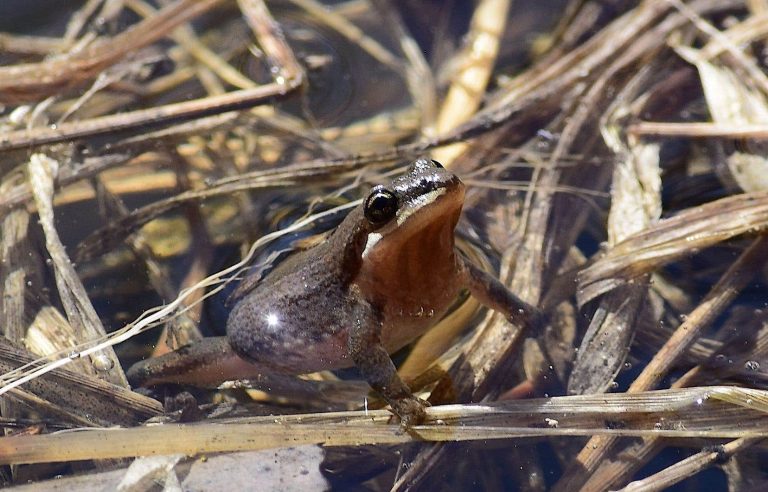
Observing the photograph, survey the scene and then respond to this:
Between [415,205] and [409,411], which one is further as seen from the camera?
[409,411]

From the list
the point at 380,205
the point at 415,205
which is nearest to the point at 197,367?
the point at 380,205

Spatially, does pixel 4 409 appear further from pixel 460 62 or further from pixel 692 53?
pixel 692 53

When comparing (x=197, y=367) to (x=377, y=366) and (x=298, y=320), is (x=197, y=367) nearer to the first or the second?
(x=298, y=320)

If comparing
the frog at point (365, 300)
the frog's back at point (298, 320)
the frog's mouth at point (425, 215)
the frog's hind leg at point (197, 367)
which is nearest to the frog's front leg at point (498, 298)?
the frog at point (365, 300)

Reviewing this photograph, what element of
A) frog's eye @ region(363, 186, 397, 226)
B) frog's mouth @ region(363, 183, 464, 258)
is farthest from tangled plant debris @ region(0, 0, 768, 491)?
frog's eye @ region(363, 186, 397, 226)

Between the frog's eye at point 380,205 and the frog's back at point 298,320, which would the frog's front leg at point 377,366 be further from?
the frog's eye at point 380,205

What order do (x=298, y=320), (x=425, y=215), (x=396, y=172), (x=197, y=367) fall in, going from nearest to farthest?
(x=425, y=215), (x=298, y=320), (x=197, y=367), (x=396, y=172)

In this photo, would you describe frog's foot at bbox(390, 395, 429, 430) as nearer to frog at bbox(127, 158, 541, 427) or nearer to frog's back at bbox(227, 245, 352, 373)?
frog at bbox(127, 158, 541, 427)
